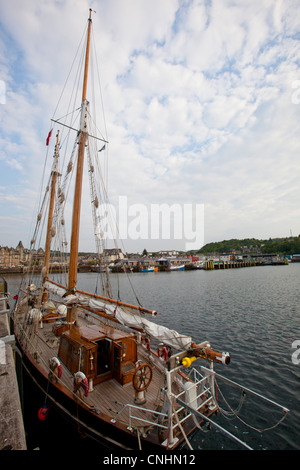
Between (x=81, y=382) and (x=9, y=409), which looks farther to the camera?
(x=81, y=382)

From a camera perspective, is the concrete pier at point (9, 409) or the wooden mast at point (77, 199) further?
the wooden mast at point (77, 199)

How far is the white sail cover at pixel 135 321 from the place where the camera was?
7227 mm

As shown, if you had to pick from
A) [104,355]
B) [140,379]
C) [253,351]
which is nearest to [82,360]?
[104,355]

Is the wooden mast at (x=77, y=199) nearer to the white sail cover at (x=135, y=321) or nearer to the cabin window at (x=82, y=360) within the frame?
the white sail cover at (x=135, y=321)

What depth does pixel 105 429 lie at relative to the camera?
6637 mm

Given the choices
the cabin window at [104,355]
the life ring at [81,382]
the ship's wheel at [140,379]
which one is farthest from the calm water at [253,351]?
the life ring at [81,382]

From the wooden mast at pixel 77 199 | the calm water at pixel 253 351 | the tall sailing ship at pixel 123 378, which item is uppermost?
the wooden mast at pixel 77 199

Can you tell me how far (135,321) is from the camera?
903 cm

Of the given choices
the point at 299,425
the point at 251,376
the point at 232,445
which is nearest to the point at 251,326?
the point at 251,376

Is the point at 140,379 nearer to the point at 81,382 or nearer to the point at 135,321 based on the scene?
the point at 81,382

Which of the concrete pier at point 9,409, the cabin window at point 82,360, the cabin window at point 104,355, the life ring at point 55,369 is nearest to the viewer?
the concrete pier at point 9,409
